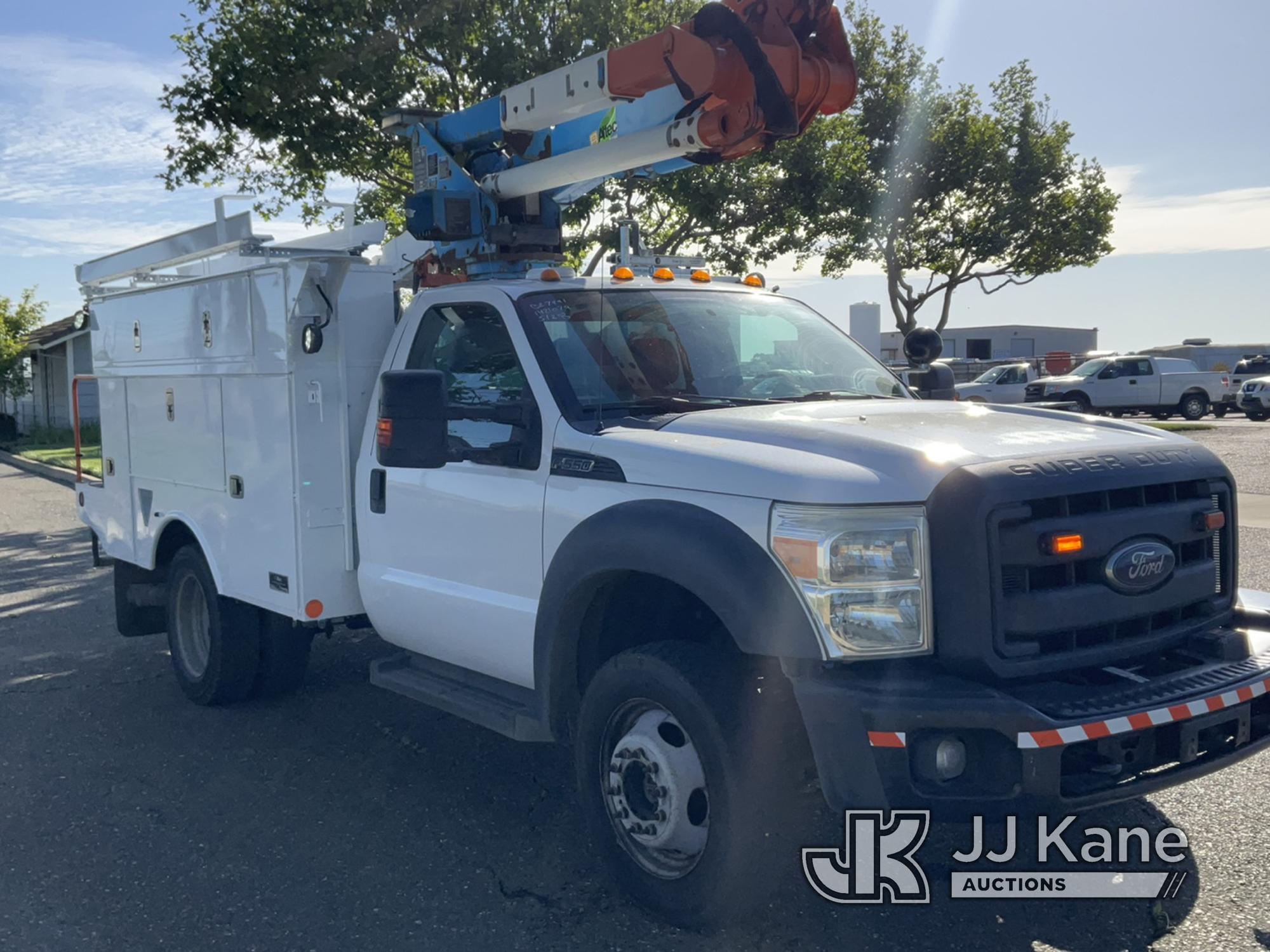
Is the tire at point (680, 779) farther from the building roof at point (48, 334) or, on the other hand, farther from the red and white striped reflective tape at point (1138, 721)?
the building roof at point (48, 334)

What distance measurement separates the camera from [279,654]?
20.7 feet

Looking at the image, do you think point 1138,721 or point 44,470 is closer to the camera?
point 1138,721

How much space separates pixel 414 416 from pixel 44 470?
2199cm

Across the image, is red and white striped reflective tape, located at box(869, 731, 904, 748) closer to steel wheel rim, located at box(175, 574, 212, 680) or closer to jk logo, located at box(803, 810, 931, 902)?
jk logo, located at box(803, 810, 931, 902)

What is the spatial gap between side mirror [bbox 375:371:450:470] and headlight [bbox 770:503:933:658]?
4.68 ft

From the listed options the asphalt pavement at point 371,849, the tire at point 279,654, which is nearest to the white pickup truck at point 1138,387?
the tire at point 279,654

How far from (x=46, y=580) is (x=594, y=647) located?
8182mm

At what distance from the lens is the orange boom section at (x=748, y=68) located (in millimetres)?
4848

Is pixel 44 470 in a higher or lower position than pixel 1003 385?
lower

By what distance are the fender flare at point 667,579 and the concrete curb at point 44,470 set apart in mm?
16983

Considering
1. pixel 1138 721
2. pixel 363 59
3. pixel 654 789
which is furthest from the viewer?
pixel 363 59

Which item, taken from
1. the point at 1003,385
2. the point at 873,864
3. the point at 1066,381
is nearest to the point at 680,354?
the point at 873,864

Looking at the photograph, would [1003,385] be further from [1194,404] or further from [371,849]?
[371,849]

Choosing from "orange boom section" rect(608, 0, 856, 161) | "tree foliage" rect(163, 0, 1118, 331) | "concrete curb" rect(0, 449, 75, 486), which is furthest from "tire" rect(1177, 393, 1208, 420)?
"orange boom section" rect(608, 0, 856, 161)
